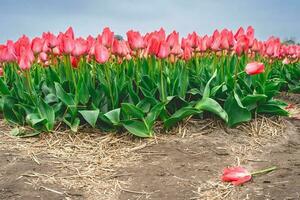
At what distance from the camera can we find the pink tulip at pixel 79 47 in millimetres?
4762

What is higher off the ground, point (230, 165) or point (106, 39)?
point (106, 39)

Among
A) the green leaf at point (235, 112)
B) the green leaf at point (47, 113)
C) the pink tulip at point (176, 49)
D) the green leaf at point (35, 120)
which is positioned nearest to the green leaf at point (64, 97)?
the green leaf at point (47, 113)

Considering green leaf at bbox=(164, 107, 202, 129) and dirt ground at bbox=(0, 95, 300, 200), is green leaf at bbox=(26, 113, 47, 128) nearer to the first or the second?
dirt ground at bbox=(0, 95, 300, 200)

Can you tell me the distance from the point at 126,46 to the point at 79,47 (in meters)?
0.54

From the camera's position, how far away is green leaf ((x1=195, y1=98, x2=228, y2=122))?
487 cm

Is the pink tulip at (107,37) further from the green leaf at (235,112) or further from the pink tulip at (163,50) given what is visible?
the green leaf at (235,112)

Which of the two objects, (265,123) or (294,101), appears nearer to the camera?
(265,123)

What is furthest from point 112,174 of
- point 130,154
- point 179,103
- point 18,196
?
point 179,103

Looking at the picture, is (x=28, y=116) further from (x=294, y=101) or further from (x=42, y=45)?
(x=294, y=101)

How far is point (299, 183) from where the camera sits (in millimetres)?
3732

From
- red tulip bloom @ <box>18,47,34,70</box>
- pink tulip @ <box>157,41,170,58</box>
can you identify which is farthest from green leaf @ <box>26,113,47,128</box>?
pink tulip @ <box>157,41,170,58</box>

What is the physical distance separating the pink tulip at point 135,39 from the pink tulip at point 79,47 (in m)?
0.44

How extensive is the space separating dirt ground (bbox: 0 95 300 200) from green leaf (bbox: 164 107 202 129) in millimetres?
110

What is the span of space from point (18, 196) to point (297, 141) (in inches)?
116
